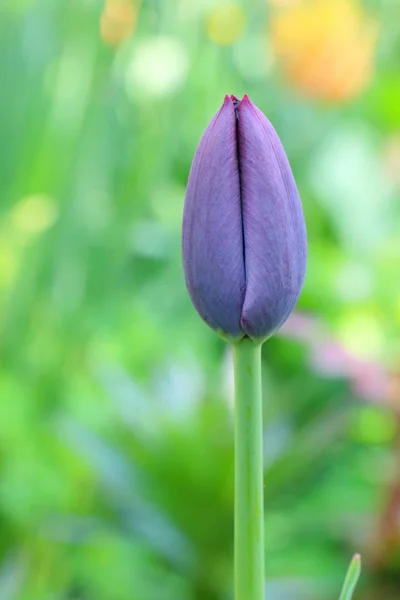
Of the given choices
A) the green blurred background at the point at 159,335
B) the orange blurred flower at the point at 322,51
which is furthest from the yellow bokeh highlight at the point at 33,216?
the orange blurred flower at the point at 322,51

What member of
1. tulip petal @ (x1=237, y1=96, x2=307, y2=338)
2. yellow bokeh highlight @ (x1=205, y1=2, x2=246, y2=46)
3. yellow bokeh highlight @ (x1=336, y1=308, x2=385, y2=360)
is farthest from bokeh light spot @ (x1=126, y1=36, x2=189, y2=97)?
tulip petal @ (x1=237, y1=96, x2=307, y2=338)

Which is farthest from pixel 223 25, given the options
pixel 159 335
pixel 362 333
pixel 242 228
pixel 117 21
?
pixel 242 228

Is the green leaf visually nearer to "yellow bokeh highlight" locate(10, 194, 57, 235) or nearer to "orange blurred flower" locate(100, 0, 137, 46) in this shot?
"yellow bokeh highlight" locate(10, 194, 57, 235)

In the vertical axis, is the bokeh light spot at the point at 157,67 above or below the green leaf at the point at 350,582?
above

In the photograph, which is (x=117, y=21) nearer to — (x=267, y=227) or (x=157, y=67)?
(x=157, y=67)

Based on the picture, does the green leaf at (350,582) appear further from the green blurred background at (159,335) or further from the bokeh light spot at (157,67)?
the bokeh light spot at (157,67)

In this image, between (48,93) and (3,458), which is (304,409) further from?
(48,93)
